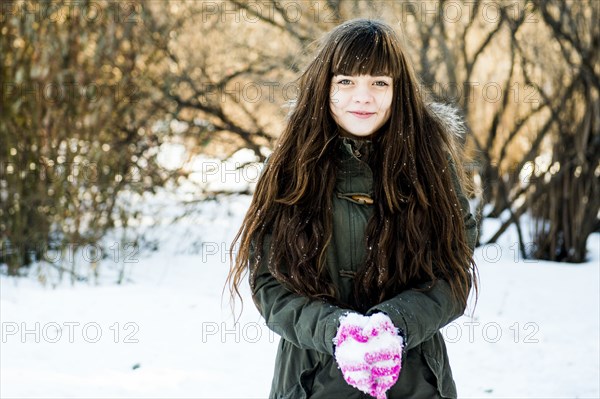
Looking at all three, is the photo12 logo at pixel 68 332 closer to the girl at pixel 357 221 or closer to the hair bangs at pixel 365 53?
the girl at pixel 357 221

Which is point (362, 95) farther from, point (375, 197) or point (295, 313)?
point (295, 313)

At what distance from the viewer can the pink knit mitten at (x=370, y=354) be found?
1.73 m

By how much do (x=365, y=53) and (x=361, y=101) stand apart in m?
0.13

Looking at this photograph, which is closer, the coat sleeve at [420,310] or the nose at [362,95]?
the coat sleeve at [420,310]

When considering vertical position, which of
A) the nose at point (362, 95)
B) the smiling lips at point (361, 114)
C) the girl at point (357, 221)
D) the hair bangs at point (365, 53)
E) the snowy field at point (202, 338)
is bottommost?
the snowy field at point (202, 338)

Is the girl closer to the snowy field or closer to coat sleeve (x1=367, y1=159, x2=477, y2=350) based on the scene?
coat sleeve (x1=367, y1=159, x2=477, y2=350)

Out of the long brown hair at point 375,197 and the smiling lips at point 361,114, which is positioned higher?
the smiling lips at point 361,114

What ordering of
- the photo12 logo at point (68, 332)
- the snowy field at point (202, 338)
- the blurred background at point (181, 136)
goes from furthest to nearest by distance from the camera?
1. the blurred background at point (181, 136)
2. the photo12 logo at point (68, 332)
3. the snowy field at point (202, 338)

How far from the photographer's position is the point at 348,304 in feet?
6.48

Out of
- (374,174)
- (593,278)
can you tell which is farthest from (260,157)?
(374,174)

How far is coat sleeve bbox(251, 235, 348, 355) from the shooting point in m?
1.80

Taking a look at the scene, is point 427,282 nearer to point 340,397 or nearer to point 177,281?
point 340,397

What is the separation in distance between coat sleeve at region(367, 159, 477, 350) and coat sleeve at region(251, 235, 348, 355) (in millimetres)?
114

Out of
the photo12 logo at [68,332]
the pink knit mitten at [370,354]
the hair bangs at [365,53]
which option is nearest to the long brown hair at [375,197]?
the hair bangs at [365,53]
